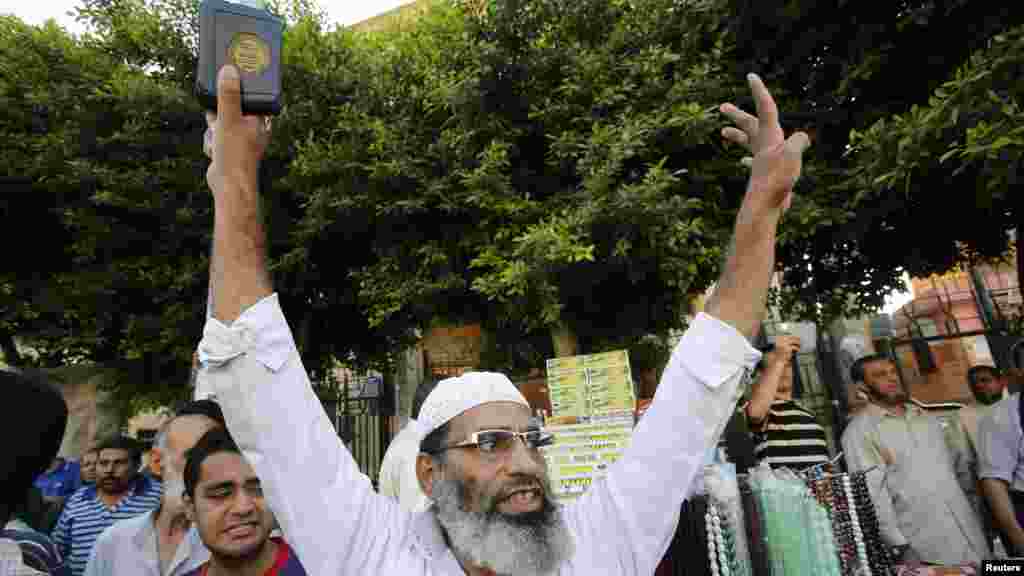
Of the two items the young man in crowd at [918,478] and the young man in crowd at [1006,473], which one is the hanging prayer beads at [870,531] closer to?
the young man in crowd at [918,478]

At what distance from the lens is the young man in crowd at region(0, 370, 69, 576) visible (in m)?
1.43

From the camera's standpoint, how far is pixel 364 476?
54.1 inches

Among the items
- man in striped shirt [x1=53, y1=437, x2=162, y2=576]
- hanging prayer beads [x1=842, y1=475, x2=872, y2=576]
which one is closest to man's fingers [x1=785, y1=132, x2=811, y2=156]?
hanging prayer beads [x1=842, y1=475, x2=872, y2=576]

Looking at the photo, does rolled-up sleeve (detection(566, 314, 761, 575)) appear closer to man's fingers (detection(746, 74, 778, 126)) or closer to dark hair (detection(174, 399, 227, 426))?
man's fingers (detection(746, 74, 778, 126))

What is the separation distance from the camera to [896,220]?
6.25 m

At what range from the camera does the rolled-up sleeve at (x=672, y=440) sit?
1.31 meters

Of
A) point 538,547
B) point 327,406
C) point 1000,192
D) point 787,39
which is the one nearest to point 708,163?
point 787,39

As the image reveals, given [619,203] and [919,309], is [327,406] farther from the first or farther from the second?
[919,309]

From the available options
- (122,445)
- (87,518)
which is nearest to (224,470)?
(87,518)

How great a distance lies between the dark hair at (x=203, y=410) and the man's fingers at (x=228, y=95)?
1.74 metres

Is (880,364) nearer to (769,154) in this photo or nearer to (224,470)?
(769,154)

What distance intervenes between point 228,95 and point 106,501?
3860mm

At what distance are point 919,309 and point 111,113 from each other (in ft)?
65.9

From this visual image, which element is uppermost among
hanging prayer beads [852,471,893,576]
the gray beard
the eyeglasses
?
the eyeglasses
